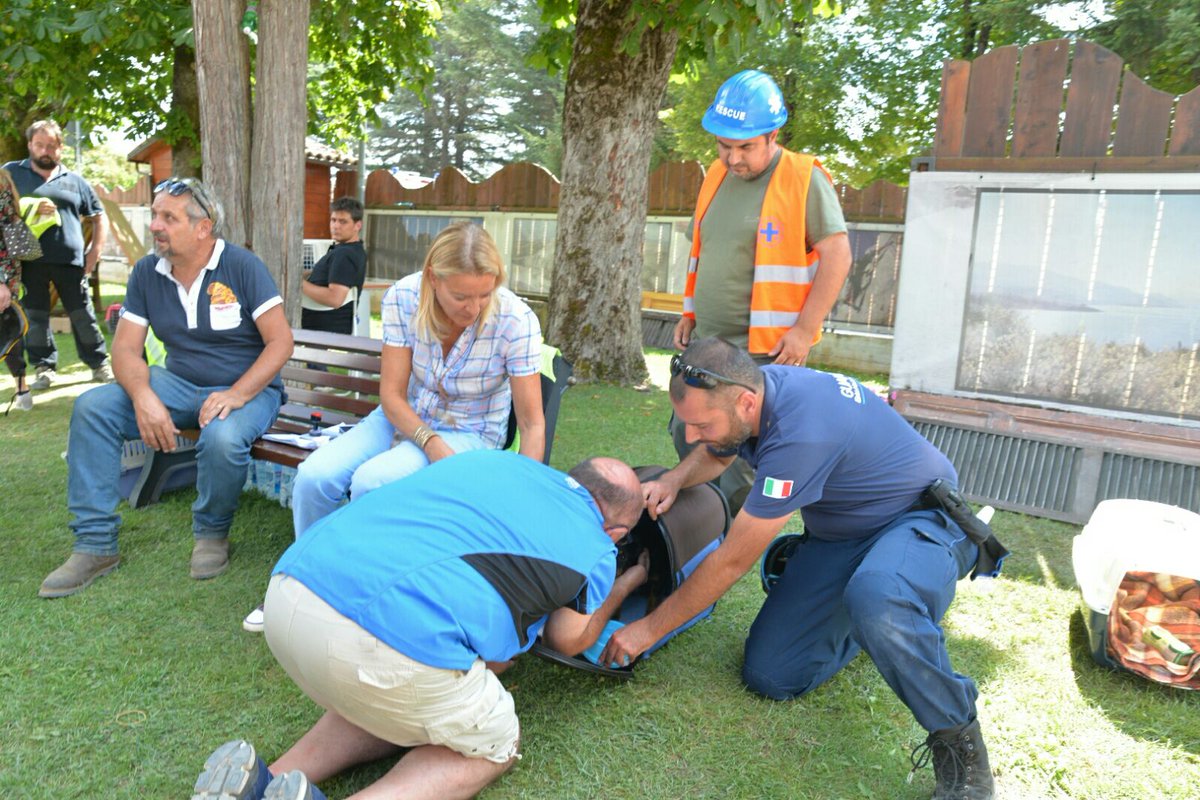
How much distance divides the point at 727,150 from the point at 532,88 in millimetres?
35260

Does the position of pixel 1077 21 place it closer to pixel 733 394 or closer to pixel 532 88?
pixel 733 394

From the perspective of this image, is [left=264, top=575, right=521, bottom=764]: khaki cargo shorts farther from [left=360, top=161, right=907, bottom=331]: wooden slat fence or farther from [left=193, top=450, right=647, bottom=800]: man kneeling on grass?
[left=360, top=161, right=907, bottom=331]: wooden slat fence

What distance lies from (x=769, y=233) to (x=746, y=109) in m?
0.48

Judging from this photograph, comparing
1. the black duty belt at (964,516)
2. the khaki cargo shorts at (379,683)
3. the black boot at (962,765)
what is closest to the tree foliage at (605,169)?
the black duty belt at (964,516)

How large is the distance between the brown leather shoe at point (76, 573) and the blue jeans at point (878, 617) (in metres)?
2.59

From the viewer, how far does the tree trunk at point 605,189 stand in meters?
7.62

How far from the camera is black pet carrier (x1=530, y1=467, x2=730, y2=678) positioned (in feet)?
9.36

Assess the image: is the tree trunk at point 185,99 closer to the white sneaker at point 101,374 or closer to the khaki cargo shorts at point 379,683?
the white sneaker at point 101,374

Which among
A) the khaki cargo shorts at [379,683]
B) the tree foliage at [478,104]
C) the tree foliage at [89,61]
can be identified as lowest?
the khaki cargo shorts at [379,683]

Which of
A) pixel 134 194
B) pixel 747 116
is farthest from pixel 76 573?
pixel 134 194

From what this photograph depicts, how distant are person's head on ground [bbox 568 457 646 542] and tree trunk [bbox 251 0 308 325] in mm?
3078

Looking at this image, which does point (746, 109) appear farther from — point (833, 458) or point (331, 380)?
point (331, 380)

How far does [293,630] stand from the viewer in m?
1.98

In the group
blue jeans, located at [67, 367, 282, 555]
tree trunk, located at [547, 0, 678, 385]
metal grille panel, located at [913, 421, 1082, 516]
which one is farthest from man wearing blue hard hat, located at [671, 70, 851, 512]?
tree trunk, located at [547, 0, 678, 385]
